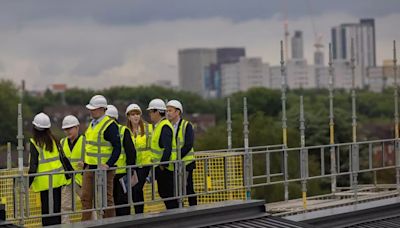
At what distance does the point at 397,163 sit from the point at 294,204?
9.13ft

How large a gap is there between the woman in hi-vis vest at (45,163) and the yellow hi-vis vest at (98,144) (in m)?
0.65

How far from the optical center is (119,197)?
18.8m

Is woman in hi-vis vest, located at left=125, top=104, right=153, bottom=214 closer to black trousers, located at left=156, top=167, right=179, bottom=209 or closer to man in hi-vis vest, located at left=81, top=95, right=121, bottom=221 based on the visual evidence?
black trousers, located at left=156, top=167, right=179, bottom=209

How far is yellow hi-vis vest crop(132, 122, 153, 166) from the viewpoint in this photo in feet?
64.5

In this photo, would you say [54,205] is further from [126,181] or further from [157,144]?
[157,144]

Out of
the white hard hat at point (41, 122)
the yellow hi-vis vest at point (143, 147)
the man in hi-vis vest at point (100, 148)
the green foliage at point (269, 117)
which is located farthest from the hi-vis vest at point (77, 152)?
the green foliage at point (269, 117)

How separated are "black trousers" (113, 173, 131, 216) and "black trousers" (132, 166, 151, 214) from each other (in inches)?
8.5

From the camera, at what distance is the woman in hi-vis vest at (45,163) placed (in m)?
17.5

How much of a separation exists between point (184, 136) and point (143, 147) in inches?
25.6

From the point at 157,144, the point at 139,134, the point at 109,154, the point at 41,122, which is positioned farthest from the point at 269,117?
the point at 41,122

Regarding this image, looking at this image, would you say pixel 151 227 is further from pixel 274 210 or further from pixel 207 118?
pixel 207 118

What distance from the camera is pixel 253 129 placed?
68.0 m

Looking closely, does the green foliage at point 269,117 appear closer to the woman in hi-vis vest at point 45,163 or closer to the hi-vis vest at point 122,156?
the hi-vis vest at point 122,156

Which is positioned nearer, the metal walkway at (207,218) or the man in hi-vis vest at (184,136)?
the metal walkway at (207,218)
